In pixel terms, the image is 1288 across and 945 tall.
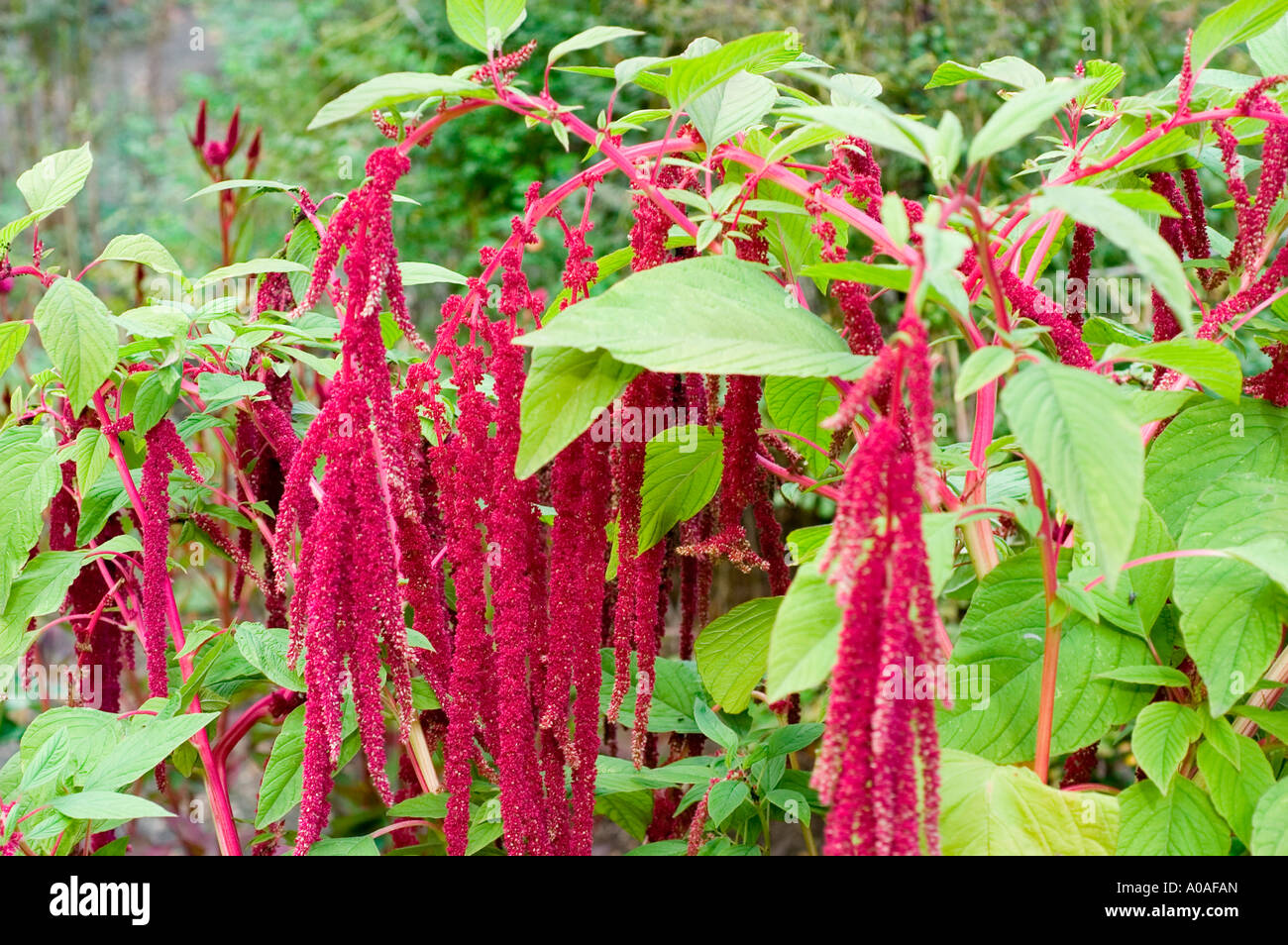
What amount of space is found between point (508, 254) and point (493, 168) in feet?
10.6

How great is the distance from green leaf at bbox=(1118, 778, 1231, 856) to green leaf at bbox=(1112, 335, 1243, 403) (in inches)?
10.5

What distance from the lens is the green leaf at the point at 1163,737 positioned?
0.70 meters

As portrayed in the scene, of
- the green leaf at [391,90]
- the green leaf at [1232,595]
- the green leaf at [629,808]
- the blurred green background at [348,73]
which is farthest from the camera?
the blurred green background at [348,73]

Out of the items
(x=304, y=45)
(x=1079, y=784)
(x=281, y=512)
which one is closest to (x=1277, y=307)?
(x=1079, y=784)

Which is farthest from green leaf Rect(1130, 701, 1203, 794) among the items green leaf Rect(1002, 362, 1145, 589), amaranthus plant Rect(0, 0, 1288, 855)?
green leaf Rect(1002, 362, 1145, 589)

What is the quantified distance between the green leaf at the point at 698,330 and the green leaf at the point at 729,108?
0.42ft

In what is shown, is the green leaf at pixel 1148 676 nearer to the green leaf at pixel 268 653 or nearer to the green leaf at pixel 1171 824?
the green leaf at pixel 1171 824

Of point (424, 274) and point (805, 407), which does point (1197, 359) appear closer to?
point (805, 407)

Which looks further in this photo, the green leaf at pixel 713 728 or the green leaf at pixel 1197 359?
the green leaf at pixel 713 728

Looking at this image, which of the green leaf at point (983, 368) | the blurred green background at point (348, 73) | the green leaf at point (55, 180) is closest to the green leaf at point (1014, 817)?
the green leaf at point (983, 368)

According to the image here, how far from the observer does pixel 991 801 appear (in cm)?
63

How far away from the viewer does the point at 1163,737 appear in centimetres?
71

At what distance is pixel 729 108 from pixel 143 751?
63 cm
